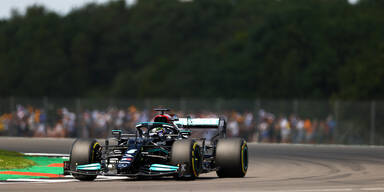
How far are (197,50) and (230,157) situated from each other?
88840mm

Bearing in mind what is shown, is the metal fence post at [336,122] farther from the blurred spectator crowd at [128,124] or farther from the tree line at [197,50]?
the tree line at [197,50]

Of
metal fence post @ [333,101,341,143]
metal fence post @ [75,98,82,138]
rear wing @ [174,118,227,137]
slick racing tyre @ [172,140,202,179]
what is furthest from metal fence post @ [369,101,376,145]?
slick racing tyre @ [172,140,202,179]

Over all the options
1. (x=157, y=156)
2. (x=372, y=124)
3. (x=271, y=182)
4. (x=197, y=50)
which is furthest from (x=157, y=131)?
(x=197, y=50)

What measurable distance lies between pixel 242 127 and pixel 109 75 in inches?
2954

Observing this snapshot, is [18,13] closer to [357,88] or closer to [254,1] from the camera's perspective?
[254,1]

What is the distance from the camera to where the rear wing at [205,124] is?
1983cm

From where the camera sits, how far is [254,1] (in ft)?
412

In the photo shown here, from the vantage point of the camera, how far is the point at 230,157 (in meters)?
18.0

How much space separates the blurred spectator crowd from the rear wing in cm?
2074

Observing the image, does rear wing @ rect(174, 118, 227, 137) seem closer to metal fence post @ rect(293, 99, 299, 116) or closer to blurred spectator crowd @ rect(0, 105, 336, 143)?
blurred spectator crowd @ rect(0, 105, 336, 143)

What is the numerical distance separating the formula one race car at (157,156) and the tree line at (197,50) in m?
41.8

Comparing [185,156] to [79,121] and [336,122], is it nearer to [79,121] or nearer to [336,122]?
[336,122]

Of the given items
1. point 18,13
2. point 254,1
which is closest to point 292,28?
point 254,1

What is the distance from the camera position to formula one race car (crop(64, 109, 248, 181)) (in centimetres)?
1653
